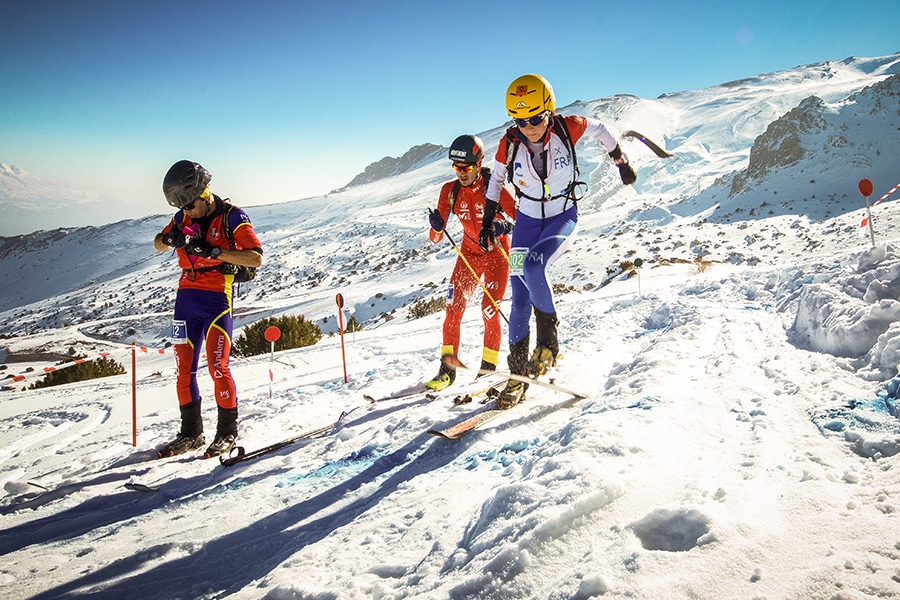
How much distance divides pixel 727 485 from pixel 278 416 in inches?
182

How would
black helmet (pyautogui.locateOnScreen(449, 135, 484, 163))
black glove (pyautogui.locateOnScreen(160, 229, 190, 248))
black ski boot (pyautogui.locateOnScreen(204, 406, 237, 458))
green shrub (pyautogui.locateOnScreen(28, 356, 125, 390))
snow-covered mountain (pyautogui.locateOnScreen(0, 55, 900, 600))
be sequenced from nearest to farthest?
snow-covered mountain (pyautogui.locateOnScreen(0, 55, 900, 600)) < black glove (pyautogui.locateOnScreen(160, 229, 190, 248)) < black ski boot (pyautogui.locateOnScreen(204, 406, 237, 458)) < black helmet (pyautogui.locateOnScreen(449, 135, 484, 163)) < green shrub (pyautogui.locateOnScreen(28, 356, 125, 390))

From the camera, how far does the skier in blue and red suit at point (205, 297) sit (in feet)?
14.0

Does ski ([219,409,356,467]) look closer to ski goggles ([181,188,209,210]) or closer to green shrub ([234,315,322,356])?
ski goggles ([181,188,209,210])

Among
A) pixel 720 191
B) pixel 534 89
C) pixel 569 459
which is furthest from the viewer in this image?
pixel 720 191

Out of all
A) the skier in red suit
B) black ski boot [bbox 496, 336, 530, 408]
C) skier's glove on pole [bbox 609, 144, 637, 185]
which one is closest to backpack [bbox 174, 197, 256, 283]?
the skier in red suit

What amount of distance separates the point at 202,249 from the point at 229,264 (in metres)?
0.43

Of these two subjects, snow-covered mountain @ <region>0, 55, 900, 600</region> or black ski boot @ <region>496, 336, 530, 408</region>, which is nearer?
snow-covered mountain @ <region>0, 55, 900, 600</region>

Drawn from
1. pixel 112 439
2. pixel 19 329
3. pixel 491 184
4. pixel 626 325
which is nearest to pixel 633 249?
pixel 626 325

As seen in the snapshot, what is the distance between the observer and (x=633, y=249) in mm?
22406

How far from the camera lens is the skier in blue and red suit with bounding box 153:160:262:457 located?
427cm

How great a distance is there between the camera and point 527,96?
4.08 metres

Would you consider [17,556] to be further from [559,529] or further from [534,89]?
[534,89]

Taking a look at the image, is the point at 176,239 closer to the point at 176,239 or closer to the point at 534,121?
the point at 176,239

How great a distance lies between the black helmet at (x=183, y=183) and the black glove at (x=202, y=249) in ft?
1.20
